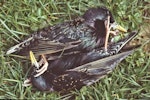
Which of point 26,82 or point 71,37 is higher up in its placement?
point 71,37

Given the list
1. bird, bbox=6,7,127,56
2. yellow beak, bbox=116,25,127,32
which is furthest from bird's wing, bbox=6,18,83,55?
yellow beak, bbox=116,25,127,32

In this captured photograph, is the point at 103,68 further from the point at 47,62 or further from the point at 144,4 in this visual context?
the point at 144,4

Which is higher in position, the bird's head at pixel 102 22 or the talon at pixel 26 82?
the bird's head at pixel 102 22

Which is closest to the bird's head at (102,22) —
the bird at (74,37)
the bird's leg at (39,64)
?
the bird at (74,37)

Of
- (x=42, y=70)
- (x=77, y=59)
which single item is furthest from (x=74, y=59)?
(x=42, y=70)

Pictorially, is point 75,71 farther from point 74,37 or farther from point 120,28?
point 120,28

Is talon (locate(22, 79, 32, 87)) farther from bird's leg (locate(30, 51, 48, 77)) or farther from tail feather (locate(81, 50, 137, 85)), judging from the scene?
Answer: tail feather (locate(81, 50, 137, 85))

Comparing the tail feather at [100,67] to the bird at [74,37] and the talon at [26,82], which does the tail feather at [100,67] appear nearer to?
the bird at [74,37]
